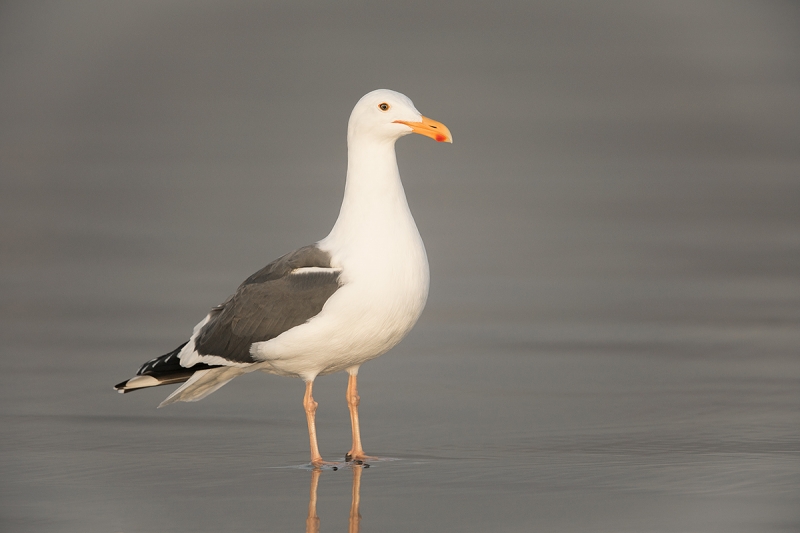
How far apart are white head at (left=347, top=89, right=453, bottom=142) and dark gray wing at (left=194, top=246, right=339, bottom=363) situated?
0.88 meters

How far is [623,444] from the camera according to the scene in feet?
28.0

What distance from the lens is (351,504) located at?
23.5 ft

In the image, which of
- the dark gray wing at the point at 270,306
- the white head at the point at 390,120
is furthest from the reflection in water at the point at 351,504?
the white head at the point at 390,120

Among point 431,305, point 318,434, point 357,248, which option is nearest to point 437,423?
point 318,434

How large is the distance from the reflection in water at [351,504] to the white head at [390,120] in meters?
2.22

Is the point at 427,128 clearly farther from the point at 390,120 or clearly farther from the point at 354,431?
the point at 354,431

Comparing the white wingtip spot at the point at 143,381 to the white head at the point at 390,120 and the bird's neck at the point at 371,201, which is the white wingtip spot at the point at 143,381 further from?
the white head at the point at 390,120

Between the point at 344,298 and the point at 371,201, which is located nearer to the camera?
the point at 344,298

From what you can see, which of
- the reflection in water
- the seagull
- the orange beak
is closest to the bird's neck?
the seagull

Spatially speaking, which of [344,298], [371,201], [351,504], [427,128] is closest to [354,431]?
[344,298]

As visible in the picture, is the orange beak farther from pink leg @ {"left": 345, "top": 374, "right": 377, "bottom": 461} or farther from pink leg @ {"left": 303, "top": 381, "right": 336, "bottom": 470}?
pink leg @ {"left": 303, "top": 381, "right": 336, "bottom": 470}

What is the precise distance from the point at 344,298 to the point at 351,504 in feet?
4.79

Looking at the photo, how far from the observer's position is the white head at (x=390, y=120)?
8.56m

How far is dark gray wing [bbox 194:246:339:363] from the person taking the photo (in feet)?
27.1
